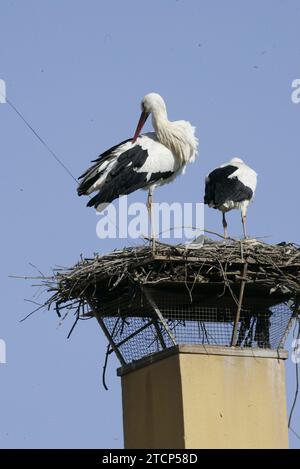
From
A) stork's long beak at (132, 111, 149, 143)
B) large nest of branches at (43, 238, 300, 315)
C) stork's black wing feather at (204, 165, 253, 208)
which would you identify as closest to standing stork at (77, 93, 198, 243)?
stork's long beak at (132, 111, 149, 143)

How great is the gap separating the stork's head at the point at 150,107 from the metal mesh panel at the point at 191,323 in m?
2.84

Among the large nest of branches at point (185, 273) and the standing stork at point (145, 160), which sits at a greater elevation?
the standing stork at point (145, 160)

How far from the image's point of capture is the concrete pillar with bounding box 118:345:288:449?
15.2 meters

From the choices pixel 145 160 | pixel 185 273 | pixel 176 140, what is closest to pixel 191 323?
pixel 185 273

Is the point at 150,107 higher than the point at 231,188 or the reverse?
higher

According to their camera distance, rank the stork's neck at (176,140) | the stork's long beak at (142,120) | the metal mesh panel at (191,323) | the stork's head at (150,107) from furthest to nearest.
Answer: the stork's long beak at (142,120) < the stork's head at (150,107) < the stork's neck at (176,140) < the metal mesh panel at (191,323)

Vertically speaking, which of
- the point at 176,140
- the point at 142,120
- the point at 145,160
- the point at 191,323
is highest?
the point at 142,120

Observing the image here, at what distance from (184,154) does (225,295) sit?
8.50ft

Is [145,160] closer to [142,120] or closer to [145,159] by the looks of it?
[145,159]

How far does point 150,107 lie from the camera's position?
61.4 ft

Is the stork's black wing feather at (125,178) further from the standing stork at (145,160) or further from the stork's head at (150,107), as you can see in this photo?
the stork's head at (150,107)

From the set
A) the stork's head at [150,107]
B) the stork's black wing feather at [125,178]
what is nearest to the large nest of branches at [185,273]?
the stork's black wing feather at [125,178]

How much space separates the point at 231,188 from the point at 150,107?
3.92ft

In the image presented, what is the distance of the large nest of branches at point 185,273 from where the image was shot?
15594 millimetres
